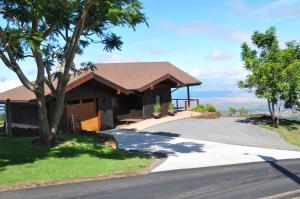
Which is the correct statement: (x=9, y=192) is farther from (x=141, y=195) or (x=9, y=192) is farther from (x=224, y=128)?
(x=224, y=128)

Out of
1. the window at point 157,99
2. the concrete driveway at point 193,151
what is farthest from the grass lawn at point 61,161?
the window at point 157,99

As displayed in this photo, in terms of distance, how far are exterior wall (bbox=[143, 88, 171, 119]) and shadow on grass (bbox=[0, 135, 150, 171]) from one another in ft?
Answer: 52.7

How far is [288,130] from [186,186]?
2450 centimetres

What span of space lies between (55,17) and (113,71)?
→ 984 inches

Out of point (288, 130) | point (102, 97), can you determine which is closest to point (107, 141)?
point (102, 97)

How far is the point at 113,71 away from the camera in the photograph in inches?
1703

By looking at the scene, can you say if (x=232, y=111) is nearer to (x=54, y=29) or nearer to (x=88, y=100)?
(x=88, y=100)

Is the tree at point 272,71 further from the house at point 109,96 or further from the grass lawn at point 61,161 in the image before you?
the grass lawn at point 61,161

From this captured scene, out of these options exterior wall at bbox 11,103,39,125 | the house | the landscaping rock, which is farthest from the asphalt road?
exterior wall at bbox 11,103,39,125

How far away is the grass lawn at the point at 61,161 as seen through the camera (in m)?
16.5

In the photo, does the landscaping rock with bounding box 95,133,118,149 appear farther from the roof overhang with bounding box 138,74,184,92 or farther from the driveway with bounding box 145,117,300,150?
the roof overhang with bounding box 138,74,184,92

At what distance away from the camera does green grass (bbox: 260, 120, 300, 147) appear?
110 ft

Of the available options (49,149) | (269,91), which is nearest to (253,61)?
(269,91)

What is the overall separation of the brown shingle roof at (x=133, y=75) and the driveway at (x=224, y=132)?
14.3 feet
